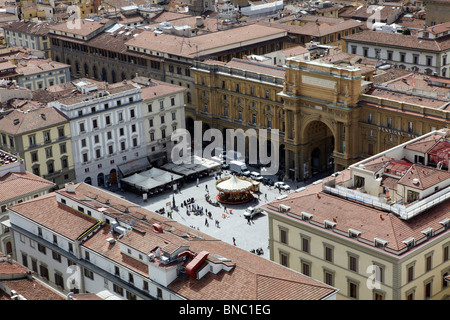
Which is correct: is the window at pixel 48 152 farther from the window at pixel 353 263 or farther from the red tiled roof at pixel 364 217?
the window at pixel 353 263

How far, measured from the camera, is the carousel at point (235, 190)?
111688 millimetres

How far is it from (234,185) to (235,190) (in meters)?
1.15

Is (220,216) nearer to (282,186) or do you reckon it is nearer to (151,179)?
(282,186)

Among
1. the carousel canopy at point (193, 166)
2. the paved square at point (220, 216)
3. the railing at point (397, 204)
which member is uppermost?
the railing at point (397, 204)

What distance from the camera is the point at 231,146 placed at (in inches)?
5261

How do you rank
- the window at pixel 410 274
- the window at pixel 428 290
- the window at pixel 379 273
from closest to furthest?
the window at pixel 410 274 < the window at pixel 379 273 < the window at pixel 428 290

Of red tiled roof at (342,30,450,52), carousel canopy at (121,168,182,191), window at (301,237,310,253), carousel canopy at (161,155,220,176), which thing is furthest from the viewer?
red tiled roof at (342,30,450,52)

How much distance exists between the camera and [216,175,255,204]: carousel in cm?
11169

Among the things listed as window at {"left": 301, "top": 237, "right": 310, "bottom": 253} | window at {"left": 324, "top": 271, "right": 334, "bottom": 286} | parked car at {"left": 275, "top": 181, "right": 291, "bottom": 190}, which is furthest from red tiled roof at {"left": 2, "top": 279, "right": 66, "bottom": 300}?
parked car at {"left": 275, "top": 181, "right": 291, "bottom": 190}

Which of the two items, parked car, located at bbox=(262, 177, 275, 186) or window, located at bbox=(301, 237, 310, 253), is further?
parked car, located at bbox=(262, 177, 275, 186)

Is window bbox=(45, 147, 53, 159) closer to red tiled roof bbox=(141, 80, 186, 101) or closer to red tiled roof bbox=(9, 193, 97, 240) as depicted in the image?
red tiled roof bbox=(141, 80, 186, 101)

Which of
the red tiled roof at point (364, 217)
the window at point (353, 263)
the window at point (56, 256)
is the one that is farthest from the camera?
the window at point (56, 256)

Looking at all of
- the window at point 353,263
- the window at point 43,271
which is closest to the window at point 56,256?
the window at point 43,271
